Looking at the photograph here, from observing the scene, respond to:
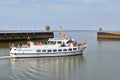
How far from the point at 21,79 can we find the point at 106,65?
12209 millimetres

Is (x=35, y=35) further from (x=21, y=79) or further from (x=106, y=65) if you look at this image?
(x=21, y=79)

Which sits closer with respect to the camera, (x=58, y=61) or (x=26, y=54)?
(x=58, y=61)

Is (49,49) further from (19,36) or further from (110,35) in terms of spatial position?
(110,35)

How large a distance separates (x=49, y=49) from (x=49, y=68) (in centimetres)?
900

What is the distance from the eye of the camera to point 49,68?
33312 mm

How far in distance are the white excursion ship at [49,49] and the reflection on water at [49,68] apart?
4.00 feet

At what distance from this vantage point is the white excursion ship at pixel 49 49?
4122 centimetres

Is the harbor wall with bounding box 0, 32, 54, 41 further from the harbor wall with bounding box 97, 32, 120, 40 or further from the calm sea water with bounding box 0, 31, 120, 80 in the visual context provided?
the calm sea water with bounding box 0, 31, 120, 80

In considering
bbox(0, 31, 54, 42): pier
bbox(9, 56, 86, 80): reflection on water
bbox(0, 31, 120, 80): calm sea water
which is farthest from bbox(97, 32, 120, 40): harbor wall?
bbox(0, 31, 120, 80): calm sea water

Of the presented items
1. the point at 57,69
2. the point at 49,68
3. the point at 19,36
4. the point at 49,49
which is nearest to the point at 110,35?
the point at 19,36

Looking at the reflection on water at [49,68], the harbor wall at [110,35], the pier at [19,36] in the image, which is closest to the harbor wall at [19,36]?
the pier at [19,36]

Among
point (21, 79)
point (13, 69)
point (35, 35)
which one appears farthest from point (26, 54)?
point (35, 35)

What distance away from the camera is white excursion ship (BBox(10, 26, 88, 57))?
41.2m

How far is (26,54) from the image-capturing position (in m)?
41.4
